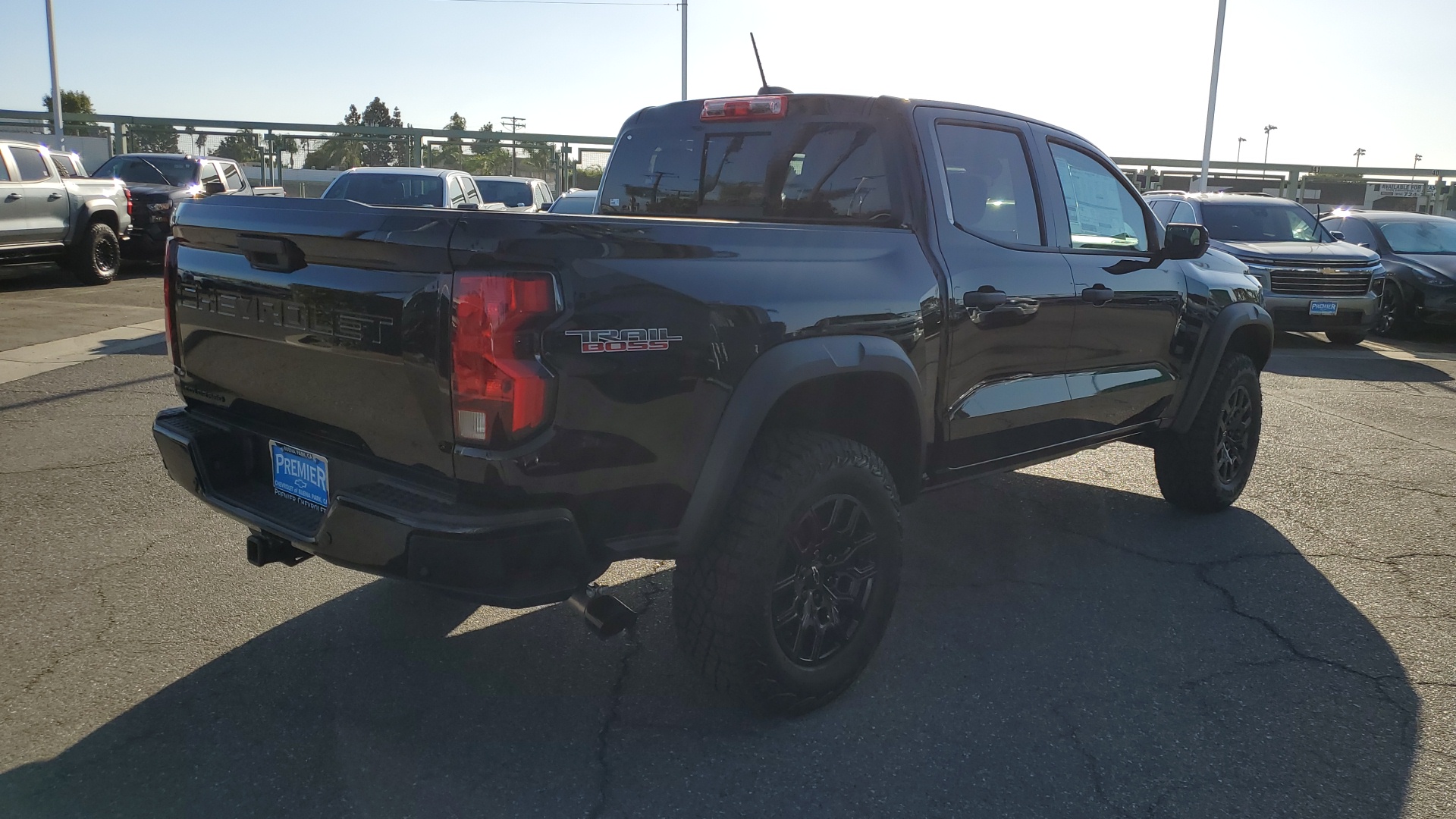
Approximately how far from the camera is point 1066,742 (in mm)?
3148

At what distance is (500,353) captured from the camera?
2436mm

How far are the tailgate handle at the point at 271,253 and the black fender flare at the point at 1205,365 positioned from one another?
13.5ft

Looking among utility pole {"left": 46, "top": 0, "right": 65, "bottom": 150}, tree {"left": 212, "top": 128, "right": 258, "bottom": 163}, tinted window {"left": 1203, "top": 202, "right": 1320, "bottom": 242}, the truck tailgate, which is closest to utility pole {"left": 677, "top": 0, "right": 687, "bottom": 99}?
tree {"left": 212, "top": 128, "right": 258, "bottom": 163}

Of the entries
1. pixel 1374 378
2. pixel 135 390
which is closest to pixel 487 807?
pixel 135 390

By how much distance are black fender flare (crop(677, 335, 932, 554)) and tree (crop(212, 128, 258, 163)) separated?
2565 cm

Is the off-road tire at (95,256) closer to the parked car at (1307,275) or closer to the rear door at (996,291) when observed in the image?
the rear door at (996,291)

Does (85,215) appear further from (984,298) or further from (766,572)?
(766,572)

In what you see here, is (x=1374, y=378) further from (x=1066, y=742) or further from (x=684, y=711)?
(x=684, y=711)

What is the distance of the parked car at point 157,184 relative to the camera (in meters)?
15.8

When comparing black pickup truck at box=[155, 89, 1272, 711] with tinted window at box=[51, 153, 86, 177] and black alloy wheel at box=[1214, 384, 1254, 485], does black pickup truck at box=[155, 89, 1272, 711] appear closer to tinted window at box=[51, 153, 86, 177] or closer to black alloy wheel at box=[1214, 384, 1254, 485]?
black alloy wheel at box=[1214, 384, 1254, 485]

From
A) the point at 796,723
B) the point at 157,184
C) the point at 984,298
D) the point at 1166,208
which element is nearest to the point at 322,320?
the point at 796,723

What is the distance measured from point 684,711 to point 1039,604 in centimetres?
173

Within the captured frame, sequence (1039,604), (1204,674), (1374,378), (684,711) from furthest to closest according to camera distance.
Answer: (1374,378) → (1039,604) → (1204,674) → (684,711)

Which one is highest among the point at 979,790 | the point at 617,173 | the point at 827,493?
the point at 617,173
